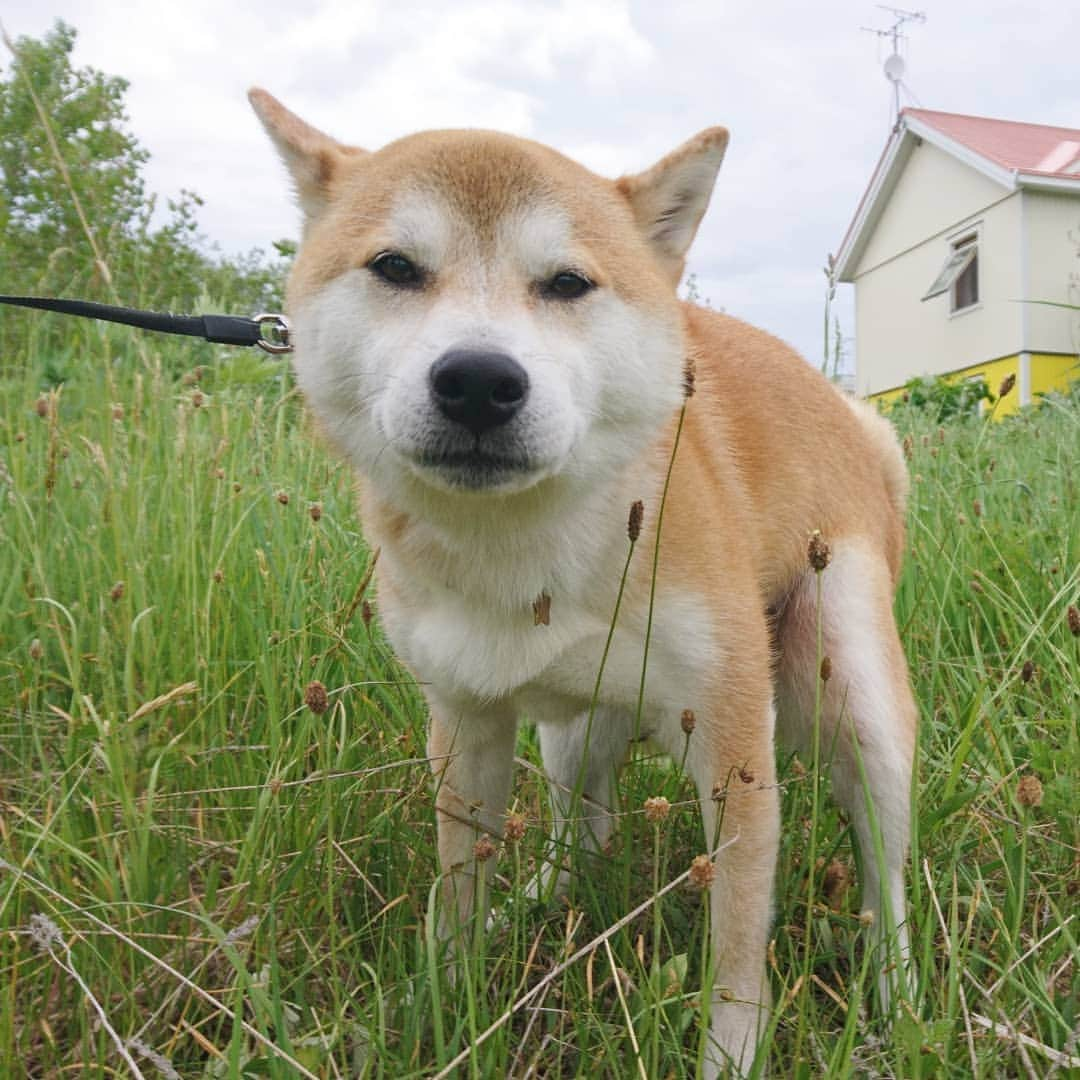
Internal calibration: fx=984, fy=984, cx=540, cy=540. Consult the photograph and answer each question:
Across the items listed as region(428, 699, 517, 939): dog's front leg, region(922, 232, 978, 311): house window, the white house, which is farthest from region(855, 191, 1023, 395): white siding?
region(428, 699, 517, 939): dog's front leg

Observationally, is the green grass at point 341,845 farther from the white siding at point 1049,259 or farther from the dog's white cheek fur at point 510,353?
the white siding at point 1049,259

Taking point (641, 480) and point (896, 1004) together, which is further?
point (641, 480)

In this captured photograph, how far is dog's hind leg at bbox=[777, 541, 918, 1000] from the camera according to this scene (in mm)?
2277

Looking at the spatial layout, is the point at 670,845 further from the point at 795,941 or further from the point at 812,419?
the point at 812,419

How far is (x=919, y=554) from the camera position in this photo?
354cm

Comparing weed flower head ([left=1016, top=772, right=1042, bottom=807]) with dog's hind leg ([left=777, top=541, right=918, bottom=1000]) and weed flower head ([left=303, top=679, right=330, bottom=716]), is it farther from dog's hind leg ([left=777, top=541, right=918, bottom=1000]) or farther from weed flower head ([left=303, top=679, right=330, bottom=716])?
weed flower head ([left=303, top=679, right=330, bottom=716])

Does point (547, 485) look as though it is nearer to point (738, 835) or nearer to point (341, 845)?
point (738, 835)

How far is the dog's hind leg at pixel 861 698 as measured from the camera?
89.7 inches

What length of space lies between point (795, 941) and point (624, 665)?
0.76m

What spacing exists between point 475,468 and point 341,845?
91cm

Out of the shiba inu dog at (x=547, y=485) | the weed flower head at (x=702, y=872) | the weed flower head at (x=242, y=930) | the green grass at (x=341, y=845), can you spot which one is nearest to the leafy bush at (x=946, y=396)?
the green grass at (x=341, y=845)

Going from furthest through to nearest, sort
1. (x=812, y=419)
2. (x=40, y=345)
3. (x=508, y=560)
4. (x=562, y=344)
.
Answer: (x=40, y=345) → (x=812, y=419) → (x=508, y=560) → (x=562, y=344)

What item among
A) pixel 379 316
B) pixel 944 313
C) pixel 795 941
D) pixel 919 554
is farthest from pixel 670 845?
pixel 944 313

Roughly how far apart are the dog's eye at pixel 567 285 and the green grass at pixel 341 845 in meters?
0.94
